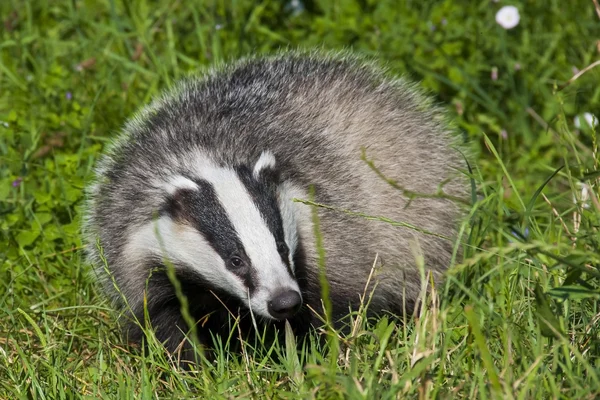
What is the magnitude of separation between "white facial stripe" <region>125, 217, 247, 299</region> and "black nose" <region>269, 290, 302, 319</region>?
0.61 feet

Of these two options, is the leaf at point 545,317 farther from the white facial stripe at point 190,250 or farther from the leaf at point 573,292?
the white facial stripe at point 190,250

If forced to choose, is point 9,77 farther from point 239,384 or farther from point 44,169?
point 239,384

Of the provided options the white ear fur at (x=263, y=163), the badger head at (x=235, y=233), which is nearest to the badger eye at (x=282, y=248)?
the badger head at (x=235, y=233)

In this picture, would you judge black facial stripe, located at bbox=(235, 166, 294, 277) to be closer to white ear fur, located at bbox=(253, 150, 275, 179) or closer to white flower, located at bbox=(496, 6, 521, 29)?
white ear fur, located at bbox=(253, 150, 275, 179)

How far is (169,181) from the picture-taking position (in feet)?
14.0

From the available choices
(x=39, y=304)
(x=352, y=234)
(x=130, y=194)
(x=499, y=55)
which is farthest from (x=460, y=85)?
(x=39, y=304)

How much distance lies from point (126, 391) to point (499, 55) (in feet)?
13.2

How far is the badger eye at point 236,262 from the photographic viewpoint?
3.93 m

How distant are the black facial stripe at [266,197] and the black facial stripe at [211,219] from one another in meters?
0.14

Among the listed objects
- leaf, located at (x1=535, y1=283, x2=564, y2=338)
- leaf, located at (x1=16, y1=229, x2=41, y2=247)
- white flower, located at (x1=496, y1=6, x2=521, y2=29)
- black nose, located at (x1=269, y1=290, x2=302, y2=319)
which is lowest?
→ leaf, located at (x1=16, y1=229, x2=41, y2=247)

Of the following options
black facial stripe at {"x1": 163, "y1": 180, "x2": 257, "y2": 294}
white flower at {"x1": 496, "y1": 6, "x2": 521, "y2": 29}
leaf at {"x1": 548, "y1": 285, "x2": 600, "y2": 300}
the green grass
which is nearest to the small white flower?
the green grass

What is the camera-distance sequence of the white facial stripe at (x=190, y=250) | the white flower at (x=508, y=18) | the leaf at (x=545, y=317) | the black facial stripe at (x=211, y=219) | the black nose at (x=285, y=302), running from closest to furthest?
the leaf at (x=545, y=317), the black nose at (x=285, y=302), the black facial stripe at (x=211, y=219), the white facial stripe at (x=190, y=250), the white flower at (x=508, y=18)

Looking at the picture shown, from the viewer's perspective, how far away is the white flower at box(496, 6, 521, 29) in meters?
6.59

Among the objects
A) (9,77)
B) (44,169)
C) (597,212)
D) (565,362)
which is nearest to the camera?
(565,362)
